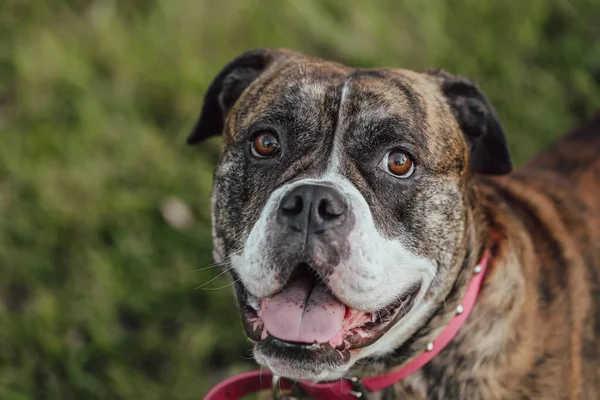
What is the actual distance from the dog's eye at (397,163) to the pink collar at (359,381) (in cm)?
47

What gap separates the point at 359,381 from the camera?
8.88 feet

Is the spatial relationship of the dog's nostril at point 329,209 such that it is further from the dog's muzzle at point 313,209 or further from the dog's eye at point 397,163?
the dog's eye at point 397,163

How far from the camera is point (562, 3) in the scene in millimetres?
5359

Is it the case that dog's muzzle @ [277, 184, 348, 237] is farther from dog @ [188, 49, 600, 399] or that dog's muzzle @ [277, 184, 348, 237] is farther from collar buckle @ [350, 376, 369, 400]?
collar buckle @ [350, 376, 369, 400]

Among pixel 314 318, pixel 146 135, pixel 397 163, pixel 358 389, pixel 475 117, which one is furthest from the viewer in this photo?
pixel 146 135

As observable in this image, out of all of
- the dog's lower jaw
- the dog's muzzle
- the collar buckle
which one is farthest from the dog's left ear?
the dog's lower jaw

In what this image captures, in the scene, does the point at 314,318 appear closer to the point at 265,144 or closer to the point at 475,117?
→ the point at 265,144

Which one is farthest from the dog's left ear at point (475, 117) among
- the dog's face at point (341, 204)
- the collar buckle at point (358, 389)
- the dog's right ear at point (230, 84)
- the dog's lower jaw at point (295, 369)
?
the dog's lower jaw at point (295, 369)

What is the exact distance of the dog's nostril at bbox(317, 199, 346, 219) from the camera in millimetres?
2307

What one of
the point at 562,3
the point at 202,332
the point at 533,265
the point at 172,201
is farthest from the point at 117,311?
the point at 562,3

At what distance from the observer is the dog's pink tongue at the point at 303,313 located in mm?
2402

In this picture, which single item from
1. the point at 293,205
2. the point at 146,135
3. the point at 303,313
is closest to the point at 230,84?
the point at 293,205

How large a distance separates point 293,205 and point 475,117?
1023 millimetres

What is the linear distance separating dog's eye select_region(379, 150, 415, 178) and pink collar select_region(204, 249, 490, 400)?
47 centimetres
